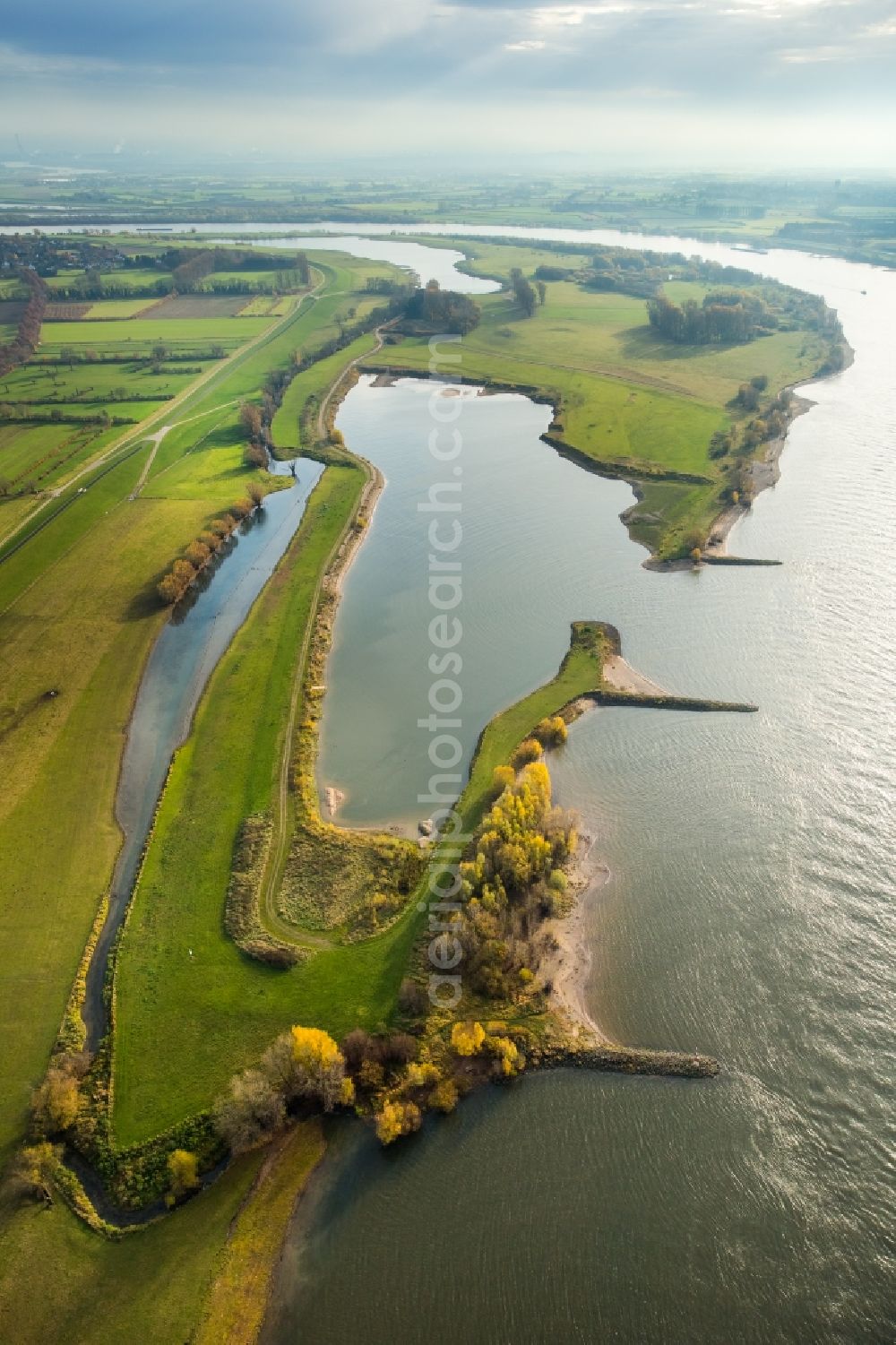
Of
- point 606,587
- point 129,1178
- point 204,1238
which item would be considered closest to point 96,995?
point 129,1178

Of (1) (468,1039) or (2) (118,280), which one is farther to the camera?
(2) (118,280)

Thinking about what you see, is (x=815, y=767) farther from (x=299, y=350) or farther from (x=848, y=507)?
(x=299, y=350)

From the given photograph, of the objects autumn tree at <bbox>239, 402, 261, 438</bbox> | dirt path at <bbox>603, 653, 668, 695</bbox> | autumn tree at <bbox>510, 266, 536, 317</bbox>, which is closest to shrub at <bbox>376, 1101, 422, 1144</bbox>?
dirt path at <bbox>603, 653, 668, 695</bbox>

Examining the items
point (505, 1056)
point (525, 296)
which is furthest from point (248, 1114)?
point (525, 296)

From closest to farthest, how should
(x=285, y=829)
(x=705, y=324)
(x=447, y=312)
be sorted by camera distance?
(x=285, y=829), (x=705, y=324), (x=447, y=312)

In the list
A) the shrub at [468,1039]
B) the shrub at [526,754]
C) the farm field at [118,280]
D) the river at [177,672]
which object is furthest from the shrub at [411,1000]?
the farm field at [118,280]

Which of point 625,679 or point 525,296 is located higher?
point 525,296

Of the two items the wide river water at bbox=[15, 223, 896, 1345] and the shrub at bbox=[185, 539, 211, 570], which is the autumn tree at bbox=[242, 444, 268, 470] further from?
the wide river water at bbox=[15, 223, 896, 1345]

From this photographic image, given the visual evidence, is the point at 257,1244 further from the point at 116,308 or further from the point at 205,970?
the point at 116,308

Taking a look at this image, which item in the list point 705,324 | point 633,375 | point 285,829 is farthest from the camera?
point 705,324
